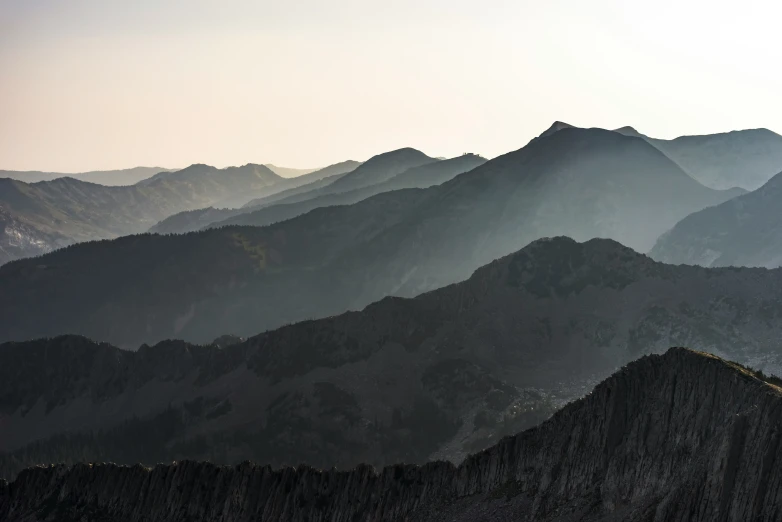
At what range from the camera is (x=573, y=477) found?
247 feet

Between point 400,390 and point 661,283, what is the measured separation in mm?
65399

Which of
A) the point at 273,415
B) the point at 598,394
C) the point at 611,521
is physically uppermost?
the point at 598,394

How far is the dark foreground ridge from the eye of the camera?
209 feet

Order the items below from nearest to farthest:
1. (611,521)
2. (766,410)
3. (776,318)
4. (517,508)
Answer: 1. (766,410)
2. (611,521)
3. (517,508)
4. (776,318)

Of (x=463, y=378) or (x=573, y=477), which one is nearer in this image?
(x=573, y=477)

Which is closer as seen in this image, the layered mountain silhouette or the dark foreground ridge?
the dark foreground ridge

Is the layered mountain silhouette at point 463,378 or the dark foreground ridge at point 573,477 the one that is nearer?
the dark foreground ridge at point 573,477

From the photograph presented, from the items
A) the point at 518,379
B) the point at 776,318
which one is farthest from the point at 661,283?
the point at 518,379

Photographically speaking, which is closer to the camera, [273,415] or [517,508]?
[517,508]

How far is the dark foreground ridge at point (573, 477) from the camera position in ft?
209

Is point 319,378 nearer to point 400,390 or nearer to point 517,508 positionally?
point 400,390

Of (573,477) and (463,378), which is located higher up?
(573,477)

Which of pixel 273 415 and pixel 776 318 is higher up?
pixel 776 318

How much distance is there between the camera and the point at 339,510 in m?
85.3
